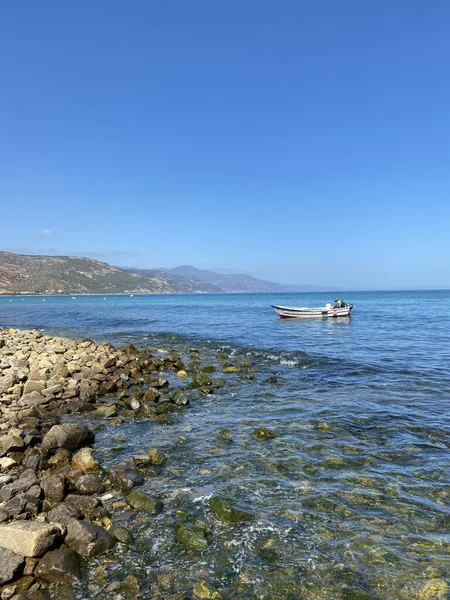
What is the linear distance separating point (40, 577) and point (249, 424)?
7219mm

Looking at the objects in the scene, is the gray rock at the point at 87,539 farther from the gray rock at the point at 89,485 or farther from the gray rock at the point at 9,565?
the gray rock at the point at 89,485

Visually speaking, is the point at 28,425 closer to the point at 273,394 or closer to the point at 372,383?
the point at 273,394

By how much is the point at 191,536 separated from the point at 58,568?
2.09m

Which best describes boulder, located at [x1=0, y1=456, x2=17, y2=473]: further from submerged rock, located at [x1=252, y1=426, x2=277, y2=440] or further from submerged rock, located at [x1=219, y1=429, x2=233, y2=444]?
submerged rock, located at [x1=252, y1=426, x2=277, y2=440]

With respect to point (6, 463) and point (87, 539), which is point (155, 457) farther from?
point (6, 463)

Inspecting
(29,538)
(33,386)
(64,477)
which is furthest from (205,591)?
(33,386)

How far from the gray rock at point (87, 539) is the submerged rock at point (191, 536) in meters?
1.13

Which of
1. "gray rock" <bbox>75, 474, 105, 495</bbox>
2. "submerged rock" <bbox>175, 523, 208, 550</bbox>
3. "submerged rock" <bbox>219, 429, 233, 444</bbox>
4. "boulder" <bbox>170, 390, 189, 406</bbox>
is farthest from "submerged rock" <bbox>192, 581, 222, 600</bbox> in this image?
"boulder" <bbox>170, 390, 189, 406</bbox>

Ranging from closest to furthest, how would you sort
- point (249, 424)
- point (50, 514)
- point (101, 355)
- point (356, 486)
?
point (50, 514), point (356, 486), point (249, 424), point (101, 355)

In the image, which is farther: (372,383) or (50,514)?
→ (372,383)

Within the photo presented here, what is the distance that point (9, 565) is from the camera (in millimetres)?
5320

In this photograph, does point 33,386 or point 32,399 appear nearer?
point 32,399

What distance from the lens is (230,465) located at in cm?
891

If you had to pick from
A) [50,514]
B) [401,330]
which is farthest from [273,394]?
[401,330]
